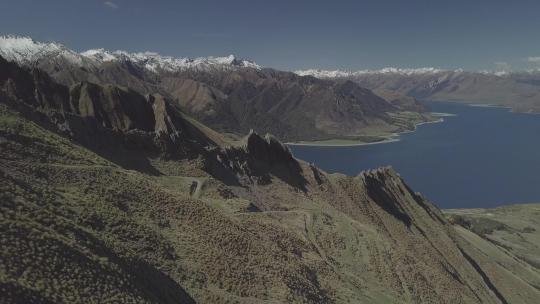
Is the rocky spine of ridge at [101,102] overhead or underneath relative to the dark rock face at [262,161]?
overhead

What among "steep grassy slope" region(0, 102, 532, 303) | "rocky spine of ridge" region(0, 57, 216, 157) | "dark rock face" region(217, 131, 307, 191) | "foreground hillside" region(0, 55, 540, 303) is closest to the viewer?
"steep grassy slope" region(0, 102, 532, 303)

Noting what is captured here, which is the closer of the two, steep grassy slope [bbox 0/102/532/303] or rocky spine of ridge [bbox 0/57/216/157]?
steep grassy slope [bbox 0/102/532/303]

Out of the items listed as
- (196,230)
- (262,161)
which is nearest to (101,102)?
(262,161)

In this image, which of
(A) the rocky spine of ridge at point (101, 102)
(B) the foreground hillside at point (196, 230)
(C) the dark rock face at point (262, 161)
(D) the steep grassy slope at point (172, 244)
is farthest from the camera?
(A) the rocky spine of ridge at point (101, 102)

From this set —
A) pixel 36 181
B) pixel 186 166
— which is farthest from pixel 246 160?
pixel 36 181

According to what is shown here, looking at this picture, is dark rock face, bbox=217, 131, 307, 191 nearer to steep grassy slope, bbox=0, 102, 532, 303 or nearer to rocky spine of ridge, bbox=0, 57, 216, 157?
steep grassy slope, bbox=0, 102, 532, 303

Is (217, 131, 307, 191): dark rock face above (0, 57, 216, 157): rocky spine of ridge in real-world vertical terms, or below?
below

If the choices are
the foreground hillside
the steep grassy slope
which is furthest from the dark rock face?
the steep grassy slope

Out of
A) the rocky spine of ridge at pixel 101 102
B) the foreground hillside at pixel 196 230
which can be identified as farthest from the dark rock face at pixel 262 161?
the rocky spine of ridge at pixel 101 102

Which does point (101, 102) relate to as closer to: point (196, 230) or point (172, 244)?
point (196, 230)

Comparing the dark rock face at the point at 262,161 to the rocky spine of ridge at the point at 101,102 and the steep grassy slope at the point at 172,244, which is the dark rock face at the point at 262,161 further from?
the rocky spine of ridge at the point at 101,102
